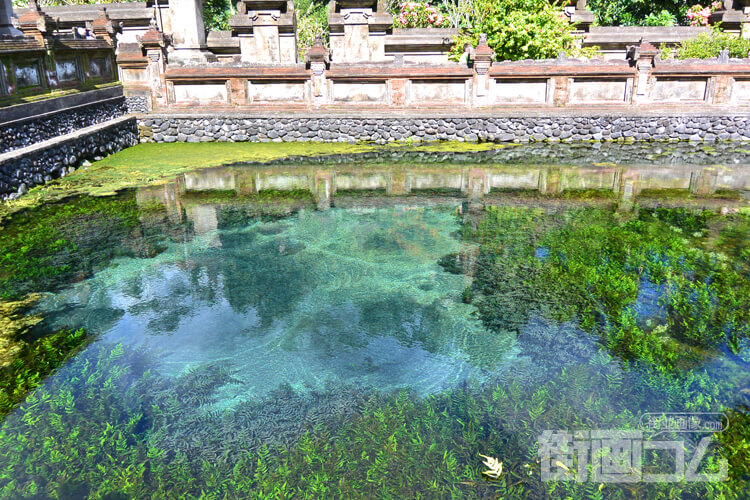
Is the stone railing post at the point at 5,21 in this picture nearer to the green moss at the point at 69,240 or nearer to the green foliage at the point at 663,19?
the green moss at the point at 69,240

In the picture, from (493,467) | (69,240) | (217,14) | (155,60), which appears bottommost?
(493,467)

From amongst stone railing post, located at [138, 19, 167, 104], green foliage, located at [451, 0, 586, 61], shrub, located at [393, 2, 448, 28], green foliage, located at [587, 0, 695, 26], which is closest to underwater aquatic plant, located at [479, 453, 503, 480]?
green foliage, located at [451, 0, 586, 61]

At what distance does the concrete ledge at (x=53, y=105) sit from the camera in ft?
40.9

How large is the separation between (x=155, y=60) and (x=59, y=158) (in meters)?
6.26

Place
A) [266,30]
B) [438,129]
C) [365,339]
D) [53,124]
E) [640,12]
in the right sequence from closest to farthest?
[365,339]
[53,124]
[438,129]
[266,30]
[640,12]

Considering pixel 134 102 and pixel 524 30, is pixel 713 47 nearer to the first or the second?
pixel 524 30

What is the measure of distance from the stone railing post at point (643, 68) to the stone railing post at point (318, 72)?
9962 millimetres

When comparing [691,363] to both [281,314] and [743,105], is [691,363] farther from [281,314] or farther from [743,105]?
[743,105]

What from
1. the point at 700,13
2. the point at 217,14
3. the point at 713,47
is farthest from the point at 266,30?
the point at 700,13

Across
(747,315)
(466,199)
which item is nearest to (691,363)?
(747,315)

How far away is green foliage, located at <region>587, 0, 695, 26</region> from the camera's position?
28.5 meters

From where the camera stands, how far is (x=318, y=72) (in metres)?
18.3

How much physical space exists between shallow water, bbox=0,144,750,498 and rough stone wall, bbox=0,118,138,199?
1.37m

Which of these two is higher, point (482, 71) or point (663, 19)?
point (663, 19)
